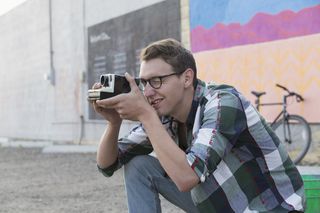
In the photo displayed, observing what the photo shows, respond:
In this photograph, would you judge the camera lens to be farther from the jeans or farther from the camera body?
the jeans

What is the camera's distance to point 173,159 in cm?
207

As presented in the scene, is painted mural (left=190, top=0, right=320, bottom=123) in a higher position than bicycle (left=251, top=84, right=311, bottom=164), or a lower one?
higher

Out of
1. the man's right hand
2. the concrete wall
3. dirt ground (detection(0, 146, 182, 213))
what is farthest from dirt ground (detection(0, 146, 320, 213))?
the concrete wall

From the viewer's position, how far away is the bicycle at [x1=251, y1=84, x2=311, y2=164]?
5.87m

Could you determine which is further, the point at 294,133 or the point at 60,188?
the point at 294,133

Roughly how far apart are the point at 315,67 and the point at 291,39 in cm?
53

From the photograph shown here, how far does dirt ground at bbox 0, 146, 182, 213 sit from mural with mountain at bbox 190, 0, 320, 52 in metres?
2.48

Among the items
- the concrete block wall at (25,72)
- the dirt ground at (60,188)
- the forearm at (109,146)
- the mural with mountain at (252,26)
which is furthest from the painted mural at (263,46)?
the concrete block wall at (25,72)

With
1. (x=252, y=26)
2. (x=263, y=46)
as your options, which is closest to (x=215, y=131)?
(x=263, y=46)

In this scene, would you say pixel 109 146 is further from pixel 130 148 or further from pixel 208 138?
pixel 208 138

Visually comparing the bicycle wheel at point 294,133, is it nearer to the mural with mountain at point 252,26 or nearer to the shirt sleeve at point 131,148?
the mural with mountain at point 252,26

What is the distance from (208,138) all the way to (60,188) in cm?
393

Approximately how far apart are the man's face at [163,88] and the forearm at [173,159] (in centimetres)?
14

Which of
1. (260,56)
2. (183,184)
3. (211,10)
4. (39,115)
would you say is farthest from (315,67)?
(39,115)
